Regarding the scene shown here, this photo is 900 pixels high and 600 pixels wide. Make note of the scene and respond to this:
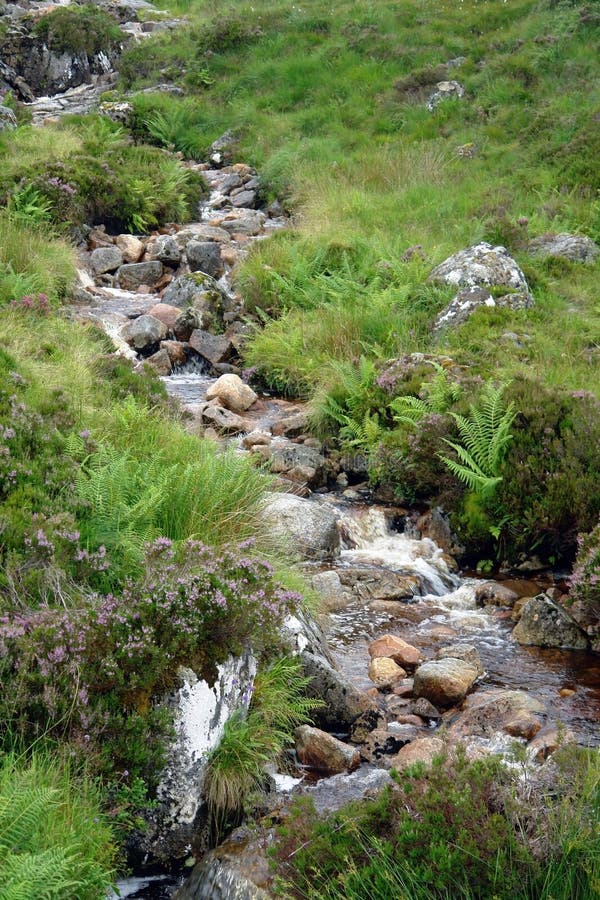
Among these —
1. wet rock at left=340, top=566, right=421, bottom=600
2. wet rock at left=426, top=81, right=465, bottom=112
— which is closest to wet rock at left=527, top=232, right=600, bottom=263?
wet rock at left=340, top=566, right=421, bottom=600

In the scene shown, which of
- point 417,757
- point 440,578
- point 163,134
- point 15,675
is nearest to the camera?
point 15,675

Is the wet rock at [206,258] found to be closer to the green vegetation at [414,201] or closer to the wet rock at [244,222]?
the green vegetation at [414,201]

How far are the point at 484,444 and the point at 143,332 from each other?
19.5 feet

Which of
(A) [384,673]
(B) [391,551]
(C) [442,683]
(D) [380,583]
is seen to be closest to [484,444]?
(B) [391,551]

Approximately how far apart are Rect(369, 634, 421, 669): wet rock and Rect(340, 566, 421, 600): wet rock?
908 millimetres

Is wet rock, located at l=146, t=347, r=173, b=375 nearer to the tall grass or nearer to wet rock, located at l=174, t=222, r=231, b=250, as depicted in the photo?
the tall grass

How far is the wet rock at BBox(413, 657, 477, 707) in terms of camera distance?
6.09m

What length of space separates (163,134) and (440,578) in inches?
732

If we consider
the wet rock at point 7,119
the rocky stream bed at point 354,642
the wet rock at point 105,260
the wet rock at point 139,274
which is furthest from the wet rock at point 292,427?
the wet rock at point 7,119

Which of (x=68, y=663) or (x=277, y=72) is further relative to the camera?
(x=277, y=72)

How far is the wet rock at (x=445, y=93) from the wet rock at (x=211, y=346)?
35.7 ft

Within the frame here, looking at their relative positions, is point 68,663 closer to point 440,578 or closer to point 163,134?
point 440,578

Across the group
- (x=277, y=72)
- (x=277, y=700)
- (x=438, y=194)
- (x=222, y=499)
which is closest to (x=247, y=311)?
(x=438, y=194)

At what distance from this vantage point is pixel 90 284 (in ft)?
48.5
